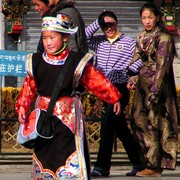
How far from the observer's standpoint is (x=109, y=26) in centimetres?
1017

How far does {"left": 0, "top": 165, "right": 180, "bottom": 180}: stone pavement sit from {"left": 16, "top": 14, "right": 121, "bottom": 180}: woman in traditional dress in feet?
7.06

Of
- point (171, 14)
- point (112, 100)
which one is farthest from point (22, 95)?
point (171, 14)

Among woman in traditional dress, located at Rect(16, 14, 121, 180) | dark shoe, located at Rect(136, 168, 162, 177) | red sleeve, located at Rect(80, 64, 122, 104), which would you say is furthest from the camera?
dark shoe, located at Rect(136, 168, 162, 177)

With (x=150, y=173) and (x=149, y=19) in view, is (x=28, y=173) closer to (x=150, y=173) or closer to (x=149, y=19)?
(x=150, y=173)

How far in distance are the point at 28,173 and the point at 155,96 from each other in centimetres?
188

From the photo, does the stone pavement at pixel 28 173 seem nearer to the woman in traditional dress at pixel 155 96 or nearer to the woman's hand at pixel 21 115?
the woman in traditional dress at pixel 155 96

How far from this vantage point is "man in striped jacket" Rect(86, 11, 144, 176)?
1006 centimetres

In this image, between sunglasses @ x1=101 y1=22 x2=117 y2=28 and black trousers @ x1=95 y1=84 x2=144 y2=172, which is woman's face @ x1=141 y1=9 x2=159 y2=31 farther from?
black trousers @ x1=95 y1=84 x2=144 y2=172

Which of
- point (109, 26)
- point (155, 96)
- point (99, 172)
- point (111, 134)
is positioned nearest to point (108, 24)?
point (109, 26)

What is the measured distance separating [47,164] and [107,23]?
2.69 meters

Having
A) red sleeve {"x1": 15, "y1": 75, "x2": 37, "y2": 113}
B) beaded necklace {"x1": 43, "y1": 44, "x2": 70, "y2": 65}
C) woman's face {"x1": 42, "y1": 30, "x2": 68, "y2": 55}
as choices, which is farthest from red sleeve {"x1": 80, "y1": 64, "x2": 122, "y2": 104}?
red sleeve {"x1": 15, "y1": 75, "x2": 37, "y2": 113}

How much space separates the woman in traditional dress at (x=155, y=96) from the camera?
9.73 meters

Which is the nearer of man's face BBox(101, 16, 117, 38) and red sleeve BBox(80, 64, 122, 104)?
red sleeve BBox(80, 64, 122, 104)

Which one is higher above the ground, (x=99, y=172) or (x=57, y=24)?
(x=57, y=24)
